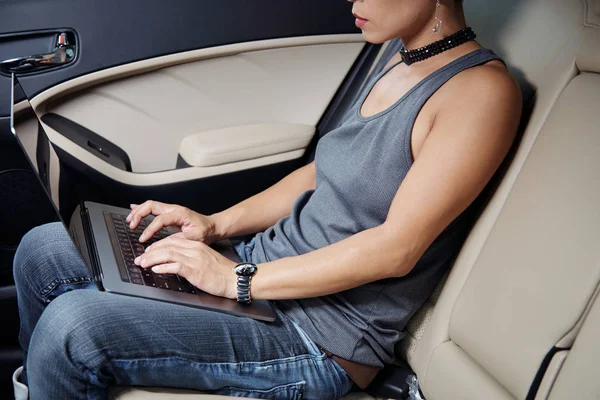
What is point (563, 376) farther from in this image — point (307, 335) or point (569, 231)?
point (307, 335)

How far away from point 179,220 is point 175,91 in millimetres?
524

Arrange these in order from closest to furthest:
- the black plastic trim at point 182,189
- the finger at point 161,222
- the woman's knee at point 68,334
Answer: the woman's knee at point 68,334 < the finger at point 161,222 < the black plastic trim at point 182,189

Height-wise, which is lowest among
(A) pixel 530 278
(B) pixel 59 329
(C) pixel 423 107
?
(B) pixel 59 329

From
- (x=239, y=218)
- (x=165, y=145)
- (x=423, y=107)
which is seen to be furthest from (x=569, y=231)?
(x=165, y=145)

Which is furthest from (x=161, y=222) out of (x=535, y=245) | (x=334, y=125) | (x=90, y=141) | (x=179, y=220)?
(x=535, y=245)

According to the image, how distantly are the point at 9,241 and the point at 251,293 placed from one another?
35.8 inches

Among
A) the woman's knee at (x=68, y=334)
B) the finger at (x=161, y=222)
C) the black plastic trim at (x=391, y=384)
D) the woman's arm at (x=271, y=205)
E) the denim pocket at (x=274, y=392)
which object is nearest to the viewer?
the woman's knee at (x=68, y=334)

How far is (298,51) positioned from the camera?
199cm

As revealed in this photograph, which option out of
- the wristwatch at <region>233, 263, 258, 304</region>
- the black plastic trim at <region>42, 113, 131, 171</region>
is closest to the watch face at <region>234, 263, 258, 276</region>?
the wristwatch at <region>233, 263, 258, 304</region>

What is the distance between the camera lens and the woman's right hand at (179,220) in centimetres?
156

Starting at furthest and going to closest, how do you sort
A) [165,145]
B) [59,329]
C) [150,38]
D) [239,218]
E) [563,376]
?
[165,145] < [150,38] < [239,218] < [59,329] < [563,376]

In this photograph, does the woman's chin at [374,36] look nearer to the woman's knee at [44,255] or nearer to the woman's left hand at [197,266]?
the woman's left hand at [197,266]

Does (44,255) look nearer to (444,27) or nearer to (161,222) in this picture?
(161,222)

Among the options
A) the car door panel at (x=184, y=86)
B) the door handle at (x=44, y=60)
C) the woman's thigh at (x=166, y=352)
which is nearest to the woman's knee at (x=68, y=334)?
the woman's thigh at (x=166, y=352)
